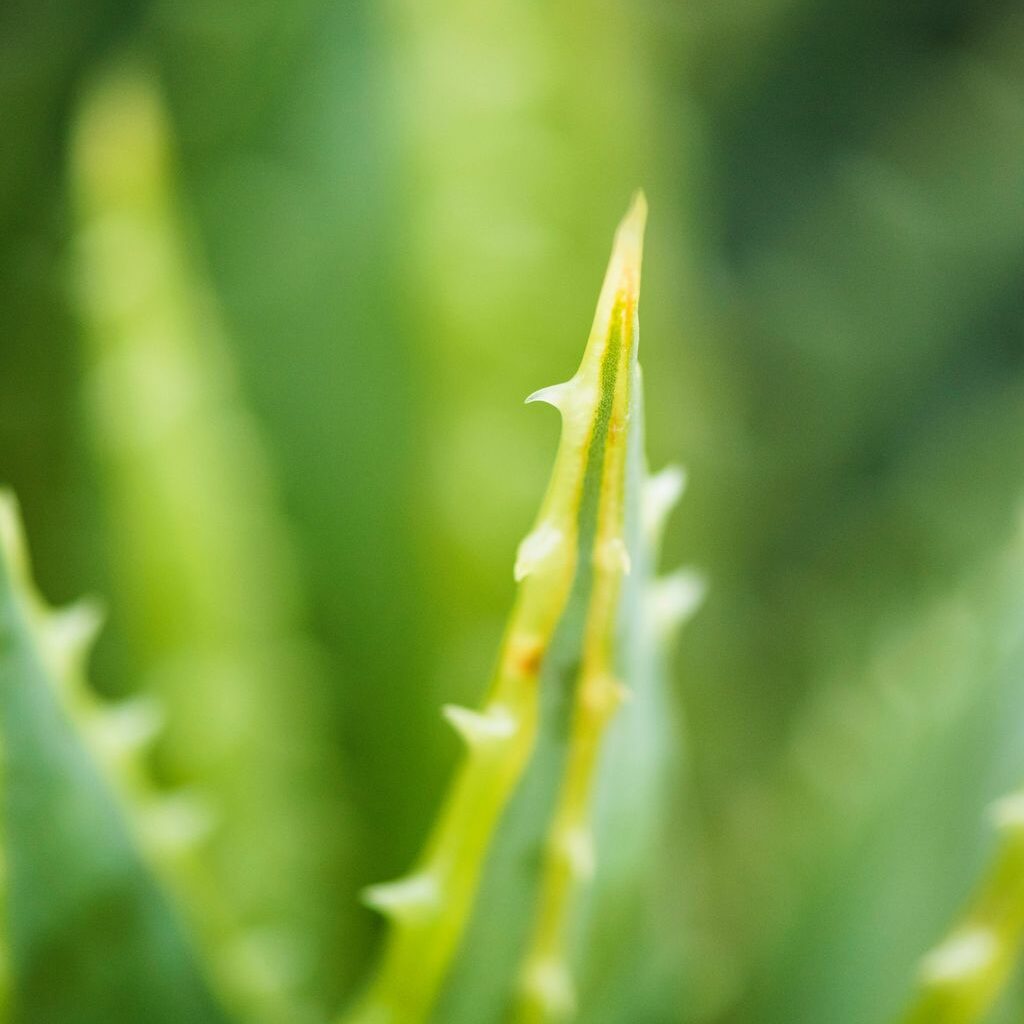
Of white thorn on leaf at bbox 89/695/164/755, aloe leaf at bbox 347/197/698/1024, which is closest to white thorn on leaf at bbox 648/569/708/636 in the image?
aloe leaf at bbox 347/197/698/1024

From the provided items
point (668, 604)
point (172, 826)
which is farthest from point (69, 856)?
point (668, 604)

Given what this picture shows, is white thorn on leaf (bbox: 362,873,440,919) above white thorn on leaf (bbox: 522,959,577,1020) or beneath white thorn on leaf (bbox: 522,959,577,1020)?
above

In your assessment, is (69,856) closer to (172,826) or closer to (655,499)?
(172,826)

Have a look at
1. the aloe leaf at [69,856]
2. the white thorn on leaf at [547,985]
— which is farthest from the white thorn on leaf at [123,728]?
the white thorn on leaf at [547,985]

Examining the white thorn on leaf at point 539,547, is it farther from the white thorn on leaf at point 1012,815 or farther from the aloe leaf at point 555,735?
the white thorn on leaf at point 1012,815

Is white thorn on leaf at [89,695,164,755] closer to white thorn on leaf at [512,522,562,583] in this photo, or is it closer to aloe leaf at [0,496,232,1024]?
aloe leaf at [0,496,232,1024]

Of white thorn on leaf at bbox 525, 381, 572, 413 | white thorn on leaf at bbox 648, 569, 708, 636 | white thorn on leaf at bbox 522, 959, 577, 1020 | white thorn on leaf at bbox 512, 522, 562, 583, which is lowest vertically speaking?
white thorn on leaf at bbox 522, 959, 577, 1020

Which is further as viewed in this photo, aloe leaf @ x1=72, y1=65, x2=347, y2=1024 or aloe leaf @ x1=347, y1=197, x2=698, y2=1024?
aloe leaf @ x1=72, y1=65, x2=347, y2=1024
